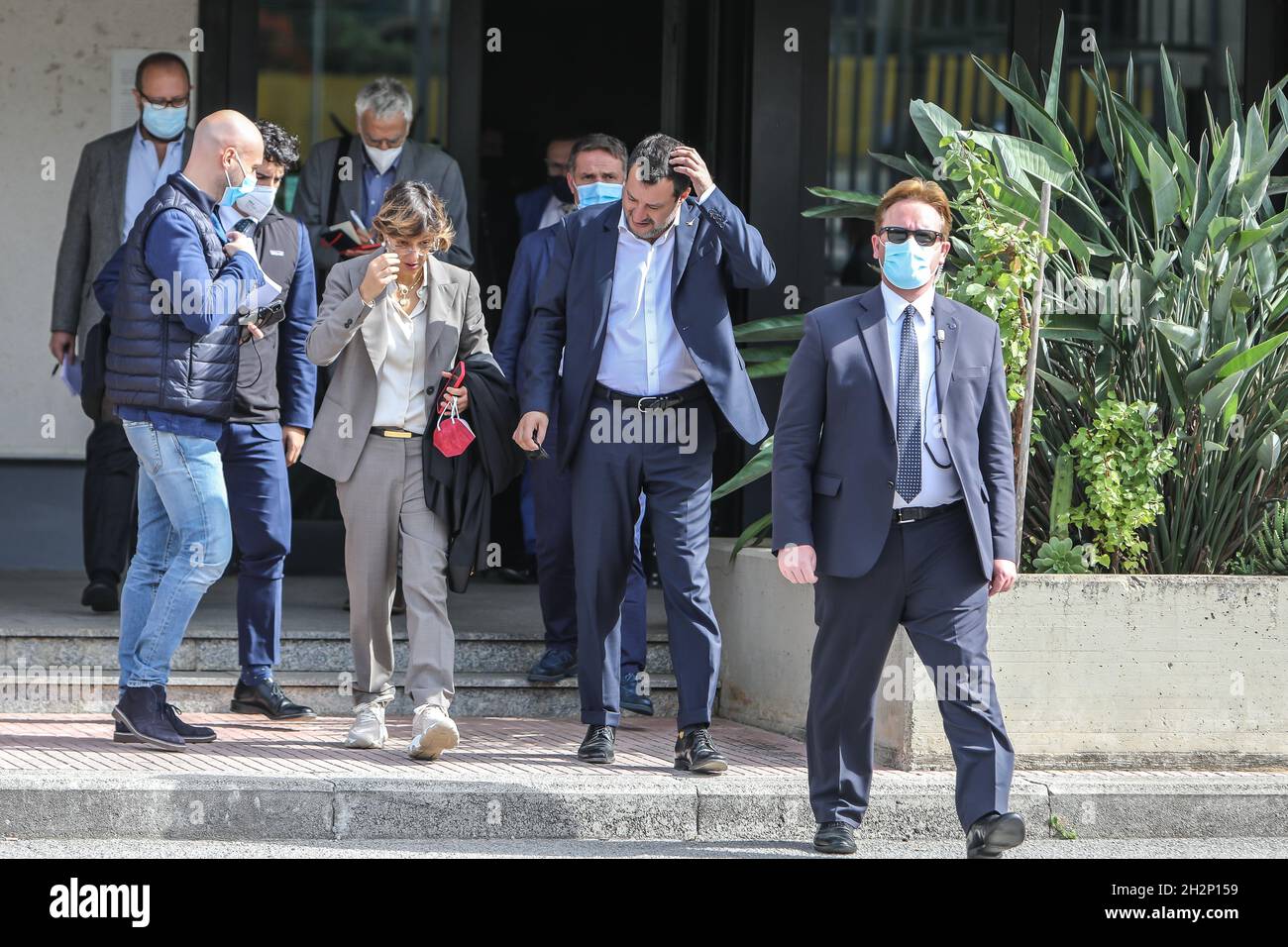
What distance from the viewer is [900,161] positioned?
720 cm

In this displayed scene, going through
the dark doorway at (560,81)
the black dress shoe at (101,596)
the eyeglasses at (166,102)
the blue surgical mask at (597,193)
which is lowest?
the black dress shoe at (101,596)

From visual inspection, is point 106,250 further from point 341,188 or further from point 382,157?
point 382,157

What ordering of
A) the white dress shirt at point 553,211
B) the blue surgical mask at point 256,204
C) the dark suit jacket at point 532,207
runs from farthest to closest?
the dark suit jacket at point 532,207 → the white dress shirt at point 553,211 → the blue surgical mask at point 256,204

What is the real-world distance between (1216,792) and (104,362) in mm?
3953

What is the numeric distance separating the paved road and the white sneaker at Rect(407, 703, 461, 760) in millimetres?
449

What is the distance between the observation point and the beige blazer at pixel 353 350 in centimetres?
592

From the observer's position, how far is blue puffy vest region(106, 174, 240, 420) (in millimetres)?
5781

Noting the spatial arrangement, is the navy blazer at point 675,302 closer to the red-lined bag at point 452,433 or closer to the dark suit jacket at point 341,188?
the red-lined bag at point 452,433

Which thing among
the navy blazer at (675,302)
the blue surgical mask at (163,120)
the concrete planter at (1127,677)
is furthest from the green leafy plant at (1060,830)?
the blue surgical mask at (163,120)

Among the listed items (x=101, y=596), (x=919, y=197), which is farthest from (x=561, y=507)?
(x=919, y=197)

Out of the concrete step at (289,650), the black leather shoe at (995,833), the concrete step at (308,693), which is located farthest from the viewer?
the concrete step at (289,650)

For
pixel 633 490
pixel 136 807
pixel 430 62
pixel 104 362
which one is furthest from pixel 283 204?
pixel 136 807

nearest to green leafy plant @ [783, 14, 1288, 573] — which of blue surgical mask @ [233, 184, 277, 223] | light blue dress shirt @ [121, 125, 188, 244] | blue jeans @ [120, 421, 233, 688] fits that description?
blue surgical mask @ [233, 184, 277, 223]

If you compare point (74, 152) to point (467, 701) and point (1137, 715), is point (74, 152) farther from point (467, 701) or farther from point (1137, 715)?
point (1137, 715)
